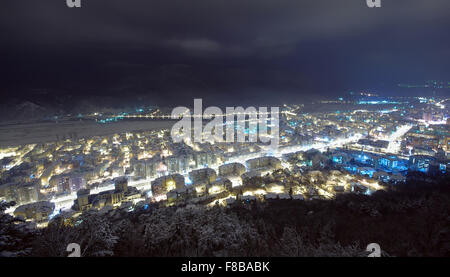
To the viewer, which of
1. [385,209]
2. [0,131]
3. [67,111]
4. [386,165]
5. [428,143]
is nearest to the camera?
[385,209]

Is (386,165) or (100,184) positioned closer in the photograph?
(100,184)

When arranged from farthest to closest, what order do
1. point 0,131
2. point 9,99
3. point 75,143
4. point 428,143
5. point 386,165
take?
point 9,99
point 0,131
point 75,143
point 428,143
point 386,165
